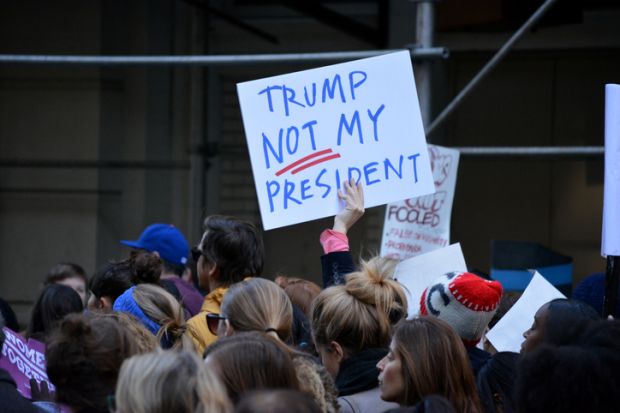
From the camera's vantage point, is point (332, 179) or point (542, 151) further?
point (542, 151)

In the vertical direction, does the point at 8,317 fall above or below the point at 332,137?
below

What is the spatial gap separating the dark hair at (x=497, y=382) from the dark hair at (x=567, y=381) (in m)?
0.82

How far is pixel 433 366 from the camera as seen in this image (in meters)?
2.83

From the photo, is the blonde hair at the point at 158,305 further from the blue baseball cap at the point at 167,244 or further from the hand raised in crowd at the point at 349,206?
the blue baseball cap at the point at 167,244

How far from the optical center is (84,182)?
7922mm

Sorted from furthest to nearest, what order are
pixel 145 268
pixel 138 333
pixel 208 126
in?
pixel 208 126 < pixel 145 268 < pixel 138 333

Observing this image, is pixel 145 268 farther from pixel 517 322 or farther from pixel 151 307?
pixel 517 322

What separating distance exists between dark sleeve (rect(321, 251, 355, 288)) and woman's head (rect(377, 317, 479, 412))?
0.86 m

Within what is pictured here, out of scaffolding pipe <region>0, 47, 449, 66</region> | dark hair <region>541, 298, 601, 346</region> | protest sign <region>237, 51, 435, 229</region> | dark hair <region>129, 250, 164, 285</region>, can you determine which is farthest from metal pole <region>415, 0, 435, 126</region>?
dark hair <region>541, 298, 601, 346</region>

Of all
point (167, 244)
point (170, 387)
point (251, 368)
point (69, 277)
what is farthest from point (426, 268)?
point (170, 387)

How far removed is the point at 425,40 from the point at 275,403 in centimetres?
381

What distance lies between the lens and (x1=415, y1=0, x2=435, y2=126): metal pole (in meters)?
5.43

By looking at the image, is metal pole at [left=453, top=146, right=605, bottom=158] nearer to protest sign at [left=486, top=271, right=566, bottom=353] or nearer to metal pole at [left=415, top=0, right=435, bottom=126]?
metal pole at [left=415, top=0, right=435, bottom=126]

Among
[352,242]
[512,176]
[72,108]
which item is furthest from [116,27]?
[512,176]
